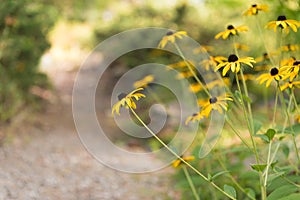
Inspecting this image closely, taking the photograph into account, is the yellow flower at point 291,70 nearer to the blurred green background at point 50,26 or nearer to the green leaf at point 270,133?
the green leaf at point 270,133

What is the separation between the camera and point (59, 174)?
290 centimetres

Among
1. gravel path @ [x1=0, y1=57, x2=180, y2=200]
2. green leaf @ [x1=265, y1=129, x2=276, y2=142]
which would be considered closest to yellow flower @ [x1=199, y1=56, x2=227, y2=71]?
green leaf @ [x1=265, y1=129, x2=276, y2=142]

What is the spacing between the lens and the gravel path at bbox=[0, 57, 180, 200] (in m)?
2.60

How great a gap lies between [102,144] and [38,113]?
31.1 inches

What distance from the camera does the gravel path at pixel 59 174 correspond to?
2.60 metres

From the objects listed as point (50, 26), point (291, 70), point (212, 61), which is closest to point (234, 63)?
point (291, 70)

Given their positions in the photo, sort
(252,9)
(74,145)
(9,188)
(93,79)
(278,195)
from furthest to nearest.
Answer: (93,79)
(74,145)
(9,188)
(252,9)
(278,195)

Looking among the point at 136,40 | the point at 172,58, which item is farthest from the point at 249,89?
the point at 136,40

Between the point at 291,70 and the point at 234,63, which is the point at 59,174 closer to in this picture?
the point at 234,63

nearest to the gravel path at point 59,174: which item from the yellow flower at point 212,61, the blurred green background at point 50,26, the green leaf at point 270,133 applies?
the blurred green background at point 50,26

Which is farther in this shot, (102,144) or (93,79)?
(93,79)

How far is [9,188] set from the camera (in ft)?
8.10

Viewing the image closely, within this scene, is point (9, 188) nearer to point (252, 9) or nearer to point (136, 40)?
point (252, 9)

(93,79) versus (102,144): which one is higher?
(93,79)
